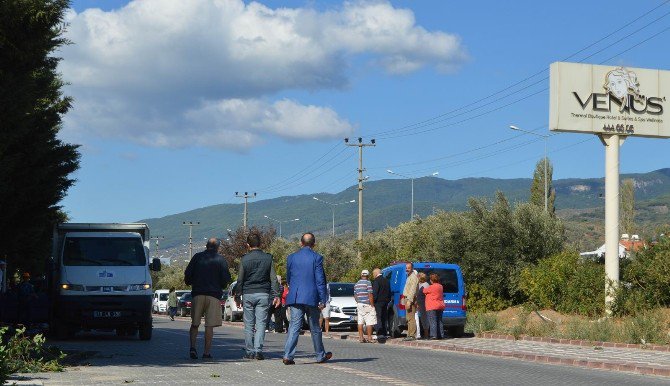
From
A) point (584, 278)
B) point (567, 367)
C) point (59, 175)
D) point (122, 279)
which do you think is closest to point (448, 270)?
point (584, 278)

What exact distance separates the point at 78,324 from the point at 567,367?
11995mm

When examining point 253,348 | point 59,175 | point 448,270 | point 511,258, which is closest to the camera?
point 253,348

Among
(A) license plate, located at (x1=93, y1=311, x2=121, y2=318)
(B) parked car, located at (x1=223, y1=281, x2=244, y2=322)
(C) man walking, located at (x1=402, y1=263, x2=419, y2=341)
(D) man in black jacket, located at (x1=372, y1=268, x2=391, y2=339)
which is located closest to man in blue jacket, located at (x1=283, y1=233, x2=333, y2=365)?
(A) license plate, located at (x1=93, y1=311, x2=121, y2=318)

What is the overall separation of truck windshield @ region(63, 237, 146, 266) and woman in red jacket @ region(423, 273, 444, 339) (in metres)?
6.81

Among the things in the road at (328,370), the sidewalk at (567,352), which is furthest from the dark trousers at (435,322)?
the road at (328,370)

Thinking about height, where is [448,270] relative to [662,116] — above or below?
below

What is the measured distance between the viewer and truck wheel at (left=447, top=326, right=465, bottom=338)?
1112 inches

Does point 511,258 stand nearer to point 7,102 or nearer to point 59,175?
point 59,175

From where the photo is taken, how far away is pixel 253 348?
17.7 m

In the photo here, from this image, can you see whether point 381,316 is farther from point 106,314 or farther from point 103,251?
point 103,251

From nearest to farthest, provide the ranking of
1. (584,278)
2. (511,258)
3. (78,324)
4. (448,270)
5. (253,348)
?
(253,348) < (78,324) < (448,270) < (584,278) < (511,258)

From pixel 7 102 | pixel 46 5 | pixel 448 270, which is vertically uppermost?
pixel 46 5

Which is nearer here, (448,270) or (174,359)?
(174,359)

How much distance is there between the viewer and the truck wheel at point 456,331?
28250 mm
